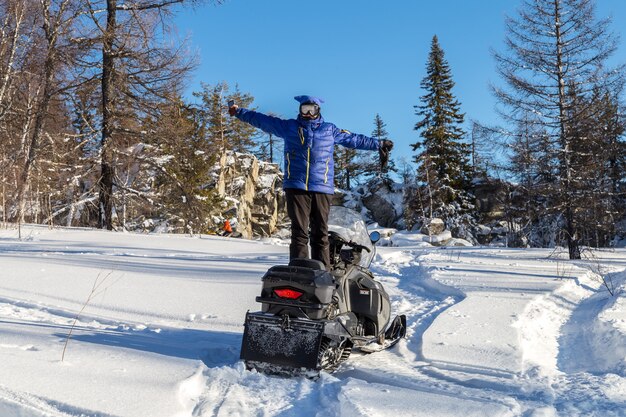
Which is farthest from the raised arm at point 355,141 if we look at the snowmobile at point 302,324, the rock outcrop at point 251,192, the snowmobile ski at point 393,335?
the rock outcrop at point 251,192

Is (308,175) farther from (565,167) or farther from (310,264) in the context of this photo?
(565,167)

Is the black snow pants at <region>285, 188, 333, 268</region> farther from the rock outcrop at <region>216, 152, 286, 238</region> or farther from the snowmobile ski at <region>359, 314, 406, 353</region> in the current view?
the rock outcrop at <region>216, 152, 286, 238</region>

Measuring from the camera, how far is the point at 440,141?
35250 mm

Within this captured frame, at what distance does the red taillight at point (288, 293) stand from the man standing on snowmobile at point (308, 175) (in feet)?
2.50

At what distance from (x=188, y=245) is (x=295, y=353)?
27.9 ft

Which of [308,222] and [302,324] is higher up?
[308,222]

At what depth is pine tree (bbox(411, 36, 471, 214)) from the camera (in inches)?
1363

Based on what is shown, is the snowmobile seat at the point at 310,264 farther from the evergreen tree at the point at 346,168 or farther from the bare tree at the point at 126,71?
the evergreen tree at the point at 346,168

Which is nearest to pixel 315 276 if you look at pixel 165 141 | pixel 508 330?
pixel 508 330

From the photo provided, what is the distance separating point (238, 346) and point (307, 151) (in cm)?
167

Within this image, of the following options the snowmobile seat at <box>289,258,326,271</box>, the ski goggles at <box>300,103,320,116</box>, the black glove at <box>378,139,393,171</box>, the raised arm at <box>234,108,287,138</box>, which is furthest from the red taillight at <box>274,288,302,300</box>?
the black glove at <box>378,139,393,171</box>

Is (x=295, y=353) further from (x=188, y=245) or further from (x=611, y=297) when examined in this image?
(x=188, y=245)

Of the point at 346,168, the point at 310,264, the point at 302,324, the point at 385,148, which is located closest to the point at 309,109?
the point at 385,148

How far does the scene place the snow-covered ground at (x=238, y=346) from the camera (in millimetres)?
2529
